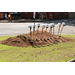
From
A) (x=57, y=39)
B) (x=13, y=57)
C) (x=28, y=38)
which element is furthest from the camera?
(x=57, y=39)

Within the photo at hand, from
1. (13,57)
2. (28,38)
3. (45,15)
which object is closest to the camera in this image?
(13,57)

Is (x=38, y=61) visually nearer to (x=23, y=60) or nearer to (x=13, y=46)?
(x=23, y=60)

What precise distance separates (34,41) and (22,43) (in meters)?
0.90

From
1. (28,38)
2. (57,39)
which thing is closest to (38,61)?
(28,38)

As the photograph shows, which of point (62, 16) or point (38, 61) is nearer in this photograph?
point (38, 61)

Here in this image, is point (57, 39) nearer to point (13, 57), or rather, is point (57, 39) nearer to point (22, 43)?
point (22, 43)

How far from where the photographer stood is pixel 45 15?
3262 centimetres

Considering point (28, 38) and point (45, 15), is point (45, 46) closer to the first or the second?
point (28, 38)

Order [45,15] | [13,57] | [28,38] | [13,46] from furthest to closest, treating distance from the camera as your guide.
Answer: [45,15] < [28,38] < [13,46] < [13,57]

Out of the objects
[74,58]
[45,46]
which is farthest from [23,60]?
[45,46]

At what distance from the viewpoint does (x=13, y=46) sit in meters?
10.1

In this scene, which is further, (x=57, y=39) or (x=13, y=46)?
(x=57, y=39)

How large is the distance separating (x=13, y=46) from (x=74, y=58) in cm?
445

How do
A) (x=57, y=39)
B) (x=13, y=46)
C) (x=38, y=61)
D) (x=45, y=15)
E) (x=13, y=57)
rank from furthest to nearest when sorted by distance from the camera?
(x=45, y=15) → (x=57, y=39) → (x=13, y=46) → (x=13, y=57) → (x=38, y=61)
